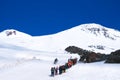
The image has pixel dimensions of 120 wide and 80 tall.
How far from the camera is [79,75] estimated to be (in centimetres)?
3353

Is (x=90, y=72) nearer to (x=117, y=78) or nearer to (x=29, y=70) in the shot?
(x=117, y=78)

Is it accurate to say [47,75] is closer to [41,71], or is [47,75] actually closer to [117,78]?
[41,71]

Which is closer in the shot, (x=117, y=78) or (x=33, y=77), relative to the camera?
(x=117, y=78)

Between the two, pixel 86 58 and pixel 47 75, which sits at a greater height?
pixel 86 58

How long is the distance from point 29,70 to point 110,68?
11140 mm

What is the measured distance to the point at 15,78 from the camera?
1377 inches

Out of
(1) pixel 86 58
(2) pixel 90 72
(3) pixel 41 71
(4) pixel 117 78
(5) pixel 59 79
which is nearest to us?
(4) pixel 117 78

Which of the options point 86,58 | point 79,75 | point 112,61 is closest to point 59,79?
point 79,75

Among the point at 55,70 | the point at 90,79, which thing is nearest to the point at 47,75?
the point at 55,70

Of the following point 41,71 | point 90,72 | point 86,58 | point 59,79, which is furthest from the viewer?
point 86,58

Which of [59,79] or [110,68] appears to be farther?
[110,68]

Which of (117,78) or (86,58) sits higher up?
(86,58)

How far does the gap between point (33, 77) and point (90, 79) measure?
748 cm

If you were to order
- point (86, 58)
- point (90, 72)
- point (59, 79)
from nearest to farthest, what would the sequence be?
point (59, 79) < point (90, 72) < point (86, 58)
